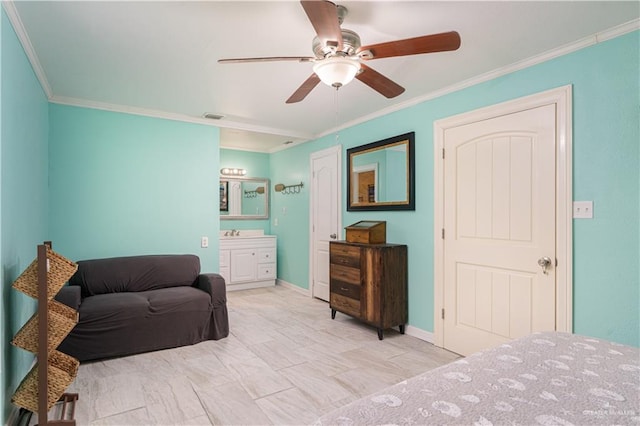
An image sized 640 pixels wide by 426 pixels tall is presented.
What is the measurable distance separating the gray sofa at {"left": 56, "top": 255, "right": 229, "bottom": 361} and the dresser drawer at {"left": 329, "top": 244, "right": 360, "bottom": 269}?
4.19 feet

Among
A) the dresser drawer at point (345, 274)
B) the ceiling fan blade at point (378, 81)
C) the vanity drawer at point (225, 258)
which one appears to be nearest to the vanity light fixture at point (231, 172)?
the vanity drawer at point (225, 258)

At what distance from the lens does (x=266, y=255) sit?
5797 millimetres

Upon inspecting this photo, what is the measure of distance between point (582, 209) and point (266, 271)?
4.52 metres

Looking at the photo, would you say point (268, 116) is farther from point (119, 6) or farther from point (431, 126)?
point (119, 6)

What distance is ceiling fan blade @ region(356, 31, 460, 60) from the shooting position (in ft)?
5.48

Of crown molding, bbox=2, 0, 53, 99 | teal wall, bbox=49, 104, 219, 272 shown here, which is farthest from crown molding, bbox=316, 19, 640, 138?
crown molding, bbox=2, 0, 53, 99

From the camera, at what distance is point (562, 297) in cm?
238

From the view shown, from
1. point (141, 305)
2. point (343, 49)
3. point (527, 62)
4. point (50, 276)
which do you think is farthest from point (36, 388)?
point (527, 62)

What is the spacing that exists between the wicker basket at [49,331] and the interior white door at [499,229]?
9.63ft

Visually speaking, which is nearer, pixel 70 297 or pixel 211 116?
pixel 70 297

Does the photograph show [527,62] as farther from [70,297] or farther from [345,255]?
[70,297]

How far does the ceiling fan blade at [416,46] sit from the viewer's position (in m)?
1.67

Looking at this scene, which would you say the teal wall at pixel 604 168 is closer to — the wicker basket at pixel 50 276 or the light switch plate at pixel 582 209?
the light switch plate at pixel 582 209

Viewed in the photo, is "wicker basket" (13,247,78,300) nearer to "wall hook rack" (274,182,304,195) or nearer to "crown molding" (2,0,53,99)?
"crown molding" (2,0,53,99)
